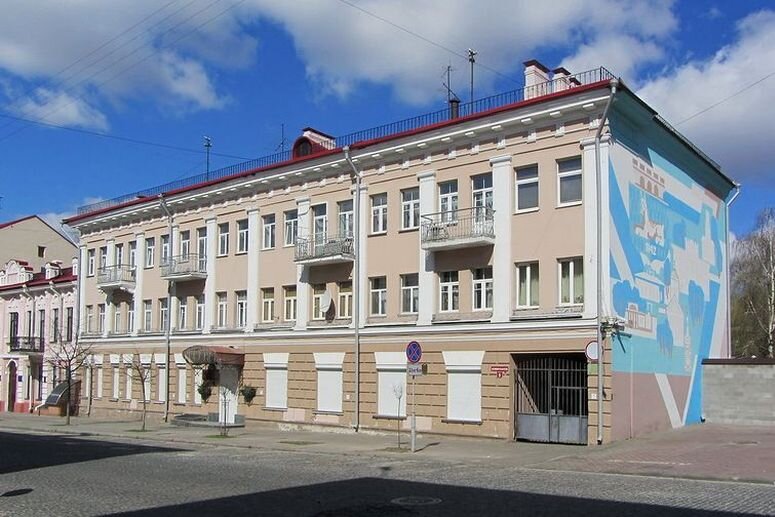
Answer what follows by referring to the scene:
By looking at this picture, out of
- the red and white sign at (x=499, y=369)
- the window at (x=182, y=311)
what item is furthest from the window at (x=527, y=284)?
the window at (x=182, y=311)

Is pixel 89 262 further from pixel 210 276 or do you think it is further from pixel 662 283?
pixel 662 283

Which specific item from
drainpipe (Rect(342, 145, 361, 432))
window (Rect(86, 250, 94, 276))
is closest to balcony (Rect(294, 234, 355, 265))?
drainpipe (Rect(342, 145, 361, 432))

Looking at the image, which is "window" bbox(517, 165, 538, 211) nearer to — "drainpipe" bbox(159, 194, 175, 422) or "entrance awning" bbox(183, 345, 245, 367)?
"entrance awning" bbox(183, 345, 245, 367)

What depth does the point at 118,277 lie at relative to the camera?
4038cm

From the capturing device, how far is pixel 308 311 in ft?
103

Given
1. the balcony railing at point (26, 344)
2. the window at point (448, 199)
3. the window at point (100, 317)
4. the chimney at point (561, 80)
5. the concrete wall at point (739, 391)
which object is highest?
the chimney at point (561, 80)

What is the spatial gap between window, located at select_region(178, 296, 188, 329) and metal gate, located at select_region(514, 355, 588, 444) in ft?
60.2

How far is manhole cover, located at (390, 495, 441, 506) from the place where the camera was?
39.3ft

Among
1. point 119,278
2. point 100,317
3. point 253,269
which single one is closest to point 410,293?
point 253,269

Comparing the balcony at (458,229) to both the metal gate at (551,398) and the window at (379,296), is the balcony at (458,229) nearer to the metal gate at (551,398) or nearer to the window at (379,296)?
the window at (379,296)

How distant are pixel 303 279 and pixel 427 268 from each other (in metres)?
6.37

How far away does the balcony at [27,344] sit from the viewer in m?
47.3

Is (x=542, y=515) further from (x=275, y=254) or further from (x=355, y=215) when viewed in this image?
(x=275, y=254)

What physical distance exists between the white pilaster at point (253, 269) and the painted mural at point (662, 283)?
15.6 meters
